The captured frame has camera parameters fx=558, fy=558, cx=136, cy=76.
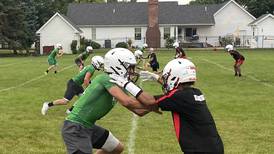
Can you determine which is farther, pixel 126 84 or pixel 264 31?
pixel 264 31

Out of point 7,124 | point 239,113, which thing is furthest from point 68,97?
point 239,113

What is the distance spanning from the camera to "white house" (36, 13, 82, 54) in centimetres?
6519

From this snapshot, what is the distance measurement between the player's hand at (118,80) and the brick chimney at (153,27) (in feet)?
202

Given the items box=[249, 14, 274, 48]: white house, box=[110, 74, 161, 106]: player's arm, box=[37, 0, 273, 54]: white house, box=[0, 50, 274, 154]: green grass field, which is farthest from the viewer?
box=[37, 0, 273, 54]: white house

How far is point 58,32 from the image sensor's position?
6569cm

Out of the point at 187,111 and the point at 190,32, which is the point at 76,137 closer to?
the point at 187,111

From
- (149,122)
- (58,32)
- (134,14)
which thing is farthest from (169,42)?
(149,122)

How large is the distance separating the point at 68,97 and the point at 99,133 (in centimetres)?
777

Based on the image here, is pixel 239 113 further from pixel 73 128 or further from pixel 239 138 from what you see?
pixel 73 128

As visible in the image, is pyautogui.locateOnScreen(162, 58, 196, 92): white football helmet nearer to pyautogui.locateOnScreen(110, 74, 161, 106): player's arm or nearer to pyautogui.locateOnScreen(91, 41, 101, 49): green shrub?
pyautogui.locateOnScreen(110, 74, 161, 106): player's arm

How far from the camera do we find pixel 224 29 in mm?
73625

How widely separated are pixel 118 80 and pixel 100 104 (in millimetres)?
610

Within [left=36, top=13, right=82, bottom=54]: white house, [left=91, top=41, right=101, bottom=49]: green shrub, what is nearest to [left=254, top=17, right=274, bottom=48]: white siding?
[left=91, top=41, right=101, bottom=49]: green shrub

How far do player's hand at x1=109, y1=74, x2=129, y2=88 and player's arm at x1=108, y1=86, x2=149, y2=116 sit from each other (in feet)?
0.44
